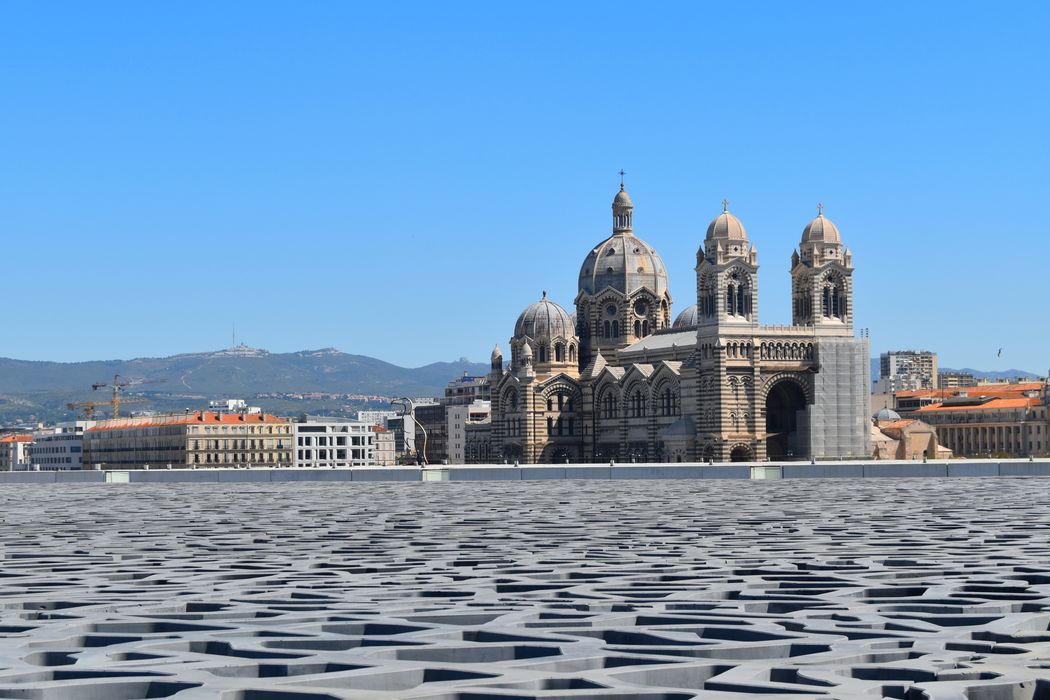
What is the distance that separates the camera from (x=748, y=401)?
4299 inches

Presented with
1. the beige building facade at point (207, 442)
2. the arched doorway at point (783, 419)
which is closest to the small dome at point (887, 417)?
the arched doorway at point (783, 419)

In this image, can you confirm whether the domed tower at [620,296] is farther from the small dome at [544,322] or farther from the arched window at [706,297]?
the arched window at [706,297]

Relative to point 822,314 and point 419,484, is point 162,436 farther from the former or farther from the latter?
point 419,484

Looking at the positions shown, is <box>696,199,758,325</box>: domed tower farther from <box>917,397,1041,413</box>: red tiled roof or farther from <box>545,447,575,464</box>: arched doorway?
<box>917,397,1041,413</box>: red tiled roof

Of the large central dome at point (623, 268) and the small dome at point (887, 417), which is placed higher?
the large central dome at point (623, 268)

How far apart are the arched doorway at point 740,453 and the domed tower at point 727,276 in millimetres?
7045

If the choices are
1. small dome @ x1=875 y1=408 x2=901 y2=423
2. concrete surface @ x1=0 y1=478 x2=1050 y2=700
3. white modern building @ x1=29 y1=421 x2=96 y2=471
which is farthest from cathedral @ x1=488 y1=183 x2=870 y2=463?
→ concrete surface @ x1=0 y1=478 x2=1050 y2=700

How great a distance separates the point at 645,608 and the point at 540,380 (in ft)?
351

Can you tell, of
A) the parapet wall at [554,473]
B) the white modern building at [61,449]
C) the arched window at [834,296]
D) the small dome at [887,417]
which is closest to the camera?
the parapet wall at [554,473]

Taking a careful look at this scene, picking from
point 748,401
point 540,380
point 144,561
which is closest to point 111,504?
point 144,561

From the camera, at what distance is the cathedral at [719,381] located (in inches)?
4286

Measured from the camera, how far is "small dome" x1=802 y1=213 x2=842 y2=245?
4373 inches

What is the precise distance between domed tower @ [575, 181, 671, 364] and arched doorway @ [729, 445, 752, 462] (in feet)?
62.0

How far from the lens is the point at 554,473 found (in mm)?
71062
